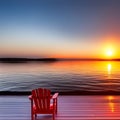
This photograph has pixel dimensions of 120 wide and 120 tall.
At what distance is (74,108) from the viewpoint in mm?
5457

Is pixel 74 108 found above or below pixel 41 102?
below

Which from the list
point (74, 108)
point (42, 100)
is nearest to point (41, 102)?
point (42, 100)

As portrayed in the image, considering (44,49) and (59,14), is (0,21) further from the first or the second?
(44,49)

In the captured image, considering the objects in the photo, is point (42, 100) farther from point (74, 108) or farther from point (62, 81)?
point (62, 81)

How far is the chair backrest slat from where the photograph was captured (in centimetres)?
437

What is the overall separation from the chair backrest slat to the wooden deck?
33 centimetres

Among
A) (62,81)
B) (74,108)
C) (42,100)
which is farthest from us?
(62,81)

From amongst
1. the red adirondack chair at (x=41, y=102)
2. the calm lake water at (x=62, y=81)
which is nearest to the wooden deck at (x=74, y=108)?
the red adirondack chair at (x=41, y=102)

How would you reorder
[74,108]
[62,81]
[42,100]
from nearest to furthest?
[42,100] → [74,108] → [62,81]

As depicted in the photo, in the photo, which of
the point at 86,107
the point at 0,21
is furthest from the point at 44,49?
the point at 86,107

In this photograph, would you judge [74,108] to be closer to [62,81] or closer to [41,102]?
[41,102]

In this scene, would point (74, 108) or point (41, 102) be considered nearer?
point (41, 102)

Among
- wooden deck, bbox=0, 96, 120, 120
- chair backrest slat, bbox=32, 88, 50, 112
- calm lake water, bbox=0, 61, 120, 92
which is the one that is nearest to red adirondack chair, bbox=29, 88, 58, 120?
chair backrest slat, bbox=32, 88, 50, 112

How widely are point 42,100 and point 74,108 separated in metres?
1.24
